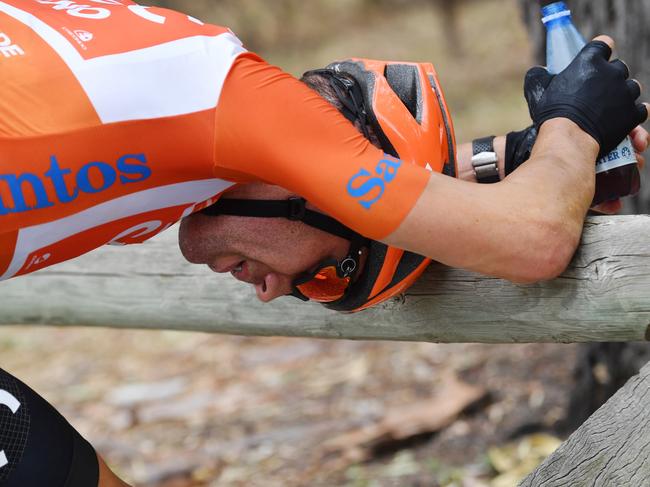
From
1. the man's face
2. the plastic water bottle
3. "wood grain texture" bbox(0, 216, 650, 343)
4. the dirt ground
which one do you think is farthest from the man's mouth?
the dirt ground

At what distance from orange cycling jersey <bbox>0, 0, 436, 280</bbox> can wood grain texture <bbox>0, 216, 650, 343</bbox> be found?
0.45 m

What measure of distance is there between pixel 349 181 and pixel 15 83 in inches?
25.5

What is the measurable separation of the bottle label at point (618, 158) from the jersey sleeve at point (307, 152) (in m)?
0.51

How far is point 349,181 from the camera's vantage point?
5.67ft

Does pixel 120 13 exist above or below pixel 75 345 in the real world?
above

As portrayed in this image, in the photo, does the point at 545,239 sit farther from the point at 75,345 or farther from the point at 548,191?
the point at 75,345

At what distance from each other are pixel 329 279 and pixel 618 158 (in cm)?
70

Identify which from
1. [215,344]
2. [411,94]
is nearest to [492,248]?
[411,94]

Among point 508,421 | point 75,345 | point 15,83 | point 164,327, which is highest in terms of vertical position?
point 15,83

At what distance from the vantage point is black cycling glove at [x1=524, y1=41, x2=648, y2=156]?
197 centimetres

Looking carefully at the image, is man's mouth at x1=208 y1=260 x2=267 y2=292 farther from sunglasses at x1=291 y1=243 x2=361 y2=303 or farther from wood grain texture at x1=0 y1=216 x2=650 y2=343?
wood grain texture at x1=0 y1=216 x2=650 y2=343

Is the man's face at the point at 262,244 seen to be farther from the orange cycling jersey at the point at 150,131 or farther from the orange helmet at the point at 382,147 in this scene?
the orange cycling jersey at the point at 150,131

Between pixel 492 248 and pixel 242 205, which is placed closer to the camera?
pixel 492 248

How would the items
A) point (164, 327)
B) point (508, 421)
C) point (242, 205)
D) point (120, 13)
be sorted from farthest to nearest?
1. point (508, 421)
2. point (164, 327)
3. point (242, 205)
4. point (120, 13)
